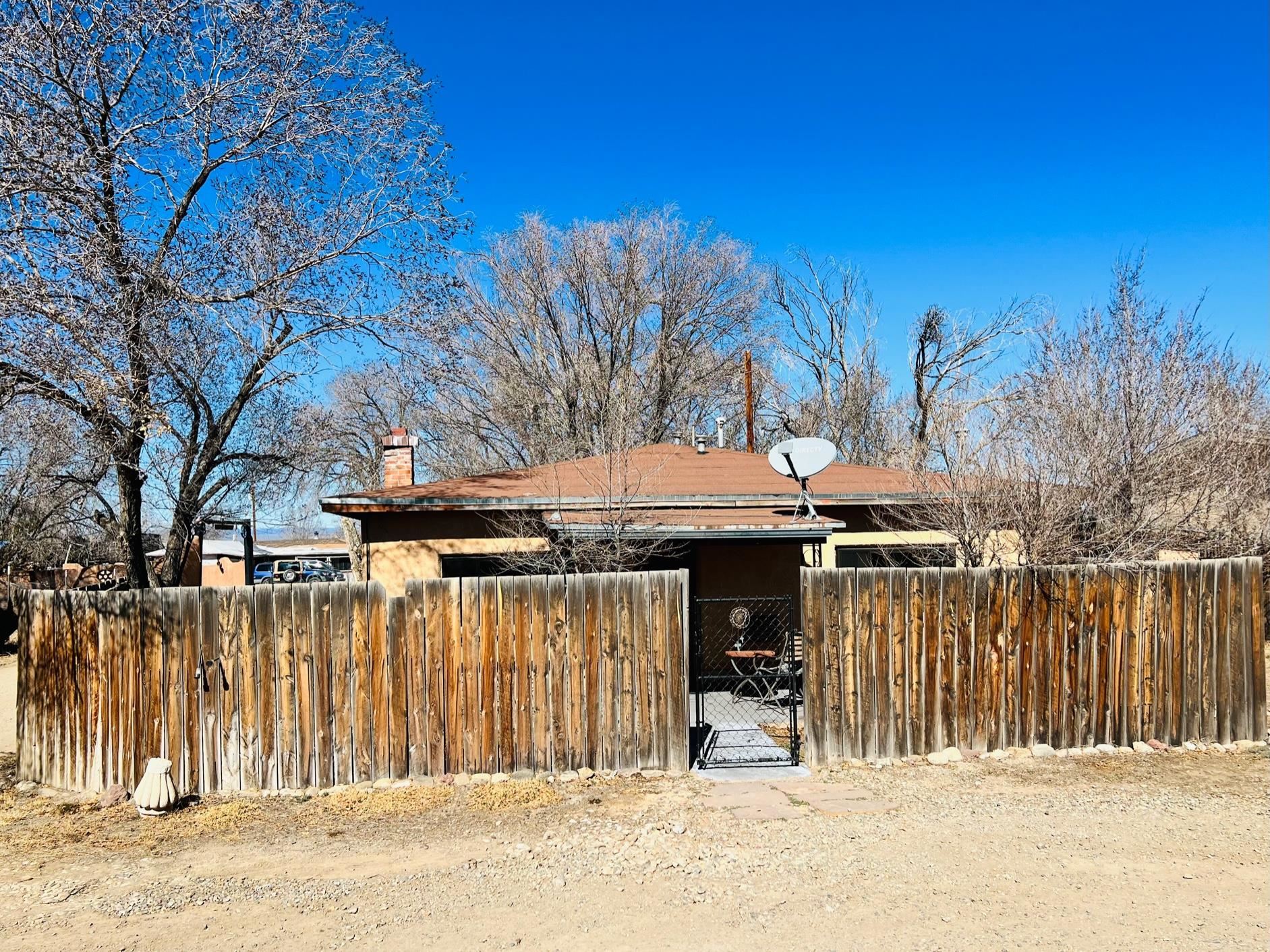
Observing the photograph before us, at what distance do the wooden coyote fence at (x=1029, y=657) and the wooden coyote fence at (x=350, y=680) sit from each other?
149cm

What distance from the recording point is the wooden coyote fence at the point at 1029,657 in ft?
26.3

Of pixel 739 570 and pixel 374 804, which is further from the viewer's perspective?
pixel 739 570

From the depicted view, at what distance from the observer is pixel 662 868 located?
18.7ft

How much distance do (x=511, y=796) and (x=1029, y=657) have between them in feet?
15.7

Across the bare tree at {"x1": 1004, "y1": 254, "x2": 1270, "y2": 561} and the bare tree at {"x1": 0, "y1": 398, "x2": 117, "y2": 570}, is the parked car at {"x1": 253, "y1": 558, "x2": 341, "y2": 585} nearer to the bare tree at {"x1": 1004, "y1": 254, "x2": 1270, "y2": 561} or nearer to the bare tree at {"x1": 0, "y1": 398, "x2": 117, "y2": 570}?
the bare tree at {"x1": 0, "y1": 398, "x2": 117, "y2": 570}

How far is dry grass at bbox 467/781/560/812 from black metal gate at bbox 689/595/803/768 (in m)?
1.43

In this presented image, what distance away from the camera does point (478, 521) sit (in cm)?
1204

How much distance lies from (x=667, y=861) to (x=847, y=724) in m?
2.76

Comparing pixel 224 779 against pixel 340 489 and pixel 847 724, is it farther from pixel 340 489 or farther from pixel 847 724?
pixel 340 489

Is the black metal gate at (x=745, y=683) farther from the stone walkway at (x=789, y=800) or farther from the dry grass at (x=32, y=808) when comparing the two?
the dry grass at (x=32, y=808)

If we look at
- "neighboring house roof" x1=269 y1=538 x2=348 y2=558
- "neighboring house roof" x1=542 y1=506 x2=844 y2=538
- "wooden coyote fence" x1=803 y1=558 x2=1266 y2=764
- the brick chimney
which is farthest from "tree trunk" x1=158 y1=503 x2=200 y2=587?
"neighboring house roof" x1=269 y1=538 x2=348 y2=558

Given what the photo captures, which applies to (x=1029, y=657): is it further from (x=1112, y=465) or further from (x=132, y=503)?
(x=132, y=503)

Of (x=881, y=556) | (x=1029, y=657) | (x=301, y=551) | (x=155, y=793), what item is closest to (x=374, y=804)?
(x=155, y=793)

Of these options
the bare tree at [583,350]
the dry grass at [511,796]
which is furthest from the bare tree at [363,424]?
the dry grass at [511,796]
